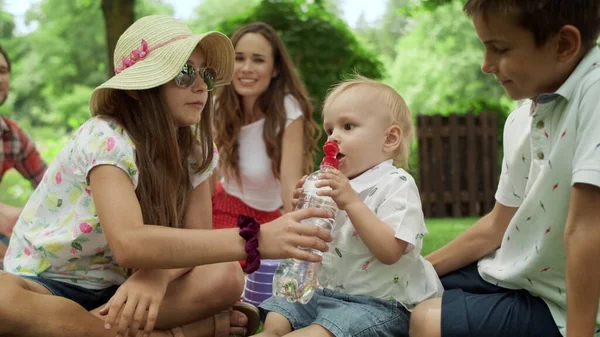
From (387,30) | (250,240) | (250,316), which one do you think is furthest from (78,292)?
(387,30)

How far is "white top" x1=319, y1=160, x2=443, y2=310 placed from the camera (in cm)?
260

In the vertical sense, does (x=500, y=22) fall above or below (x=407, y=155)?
above

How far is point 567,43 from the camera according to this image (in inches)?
83.7

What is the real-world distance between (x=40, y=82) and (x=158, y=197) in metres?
29.3

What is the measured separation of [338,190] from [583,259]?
87cm

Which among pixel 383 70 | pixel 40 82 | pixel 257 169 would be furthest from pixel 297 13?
pixel 40 82

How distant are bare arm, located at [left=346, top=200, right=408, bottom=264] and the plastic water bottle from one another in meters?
0.14

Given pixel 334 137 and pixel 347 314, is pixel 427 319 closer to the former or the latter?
pixel 347 314

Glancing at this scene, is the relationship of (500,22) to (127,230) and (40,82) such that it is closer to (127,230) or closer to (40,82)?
(127,230)

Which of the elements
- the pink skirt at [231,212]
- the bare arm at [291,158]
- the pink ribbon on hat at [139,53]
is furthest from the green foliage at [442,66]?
the pink ribbon on hat at [139,53]

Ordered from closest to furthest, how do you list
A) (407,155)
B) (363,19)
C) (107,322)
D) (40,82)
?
1. (107,322)
2. (407,155)
3. (40,82)
4. (363,19)

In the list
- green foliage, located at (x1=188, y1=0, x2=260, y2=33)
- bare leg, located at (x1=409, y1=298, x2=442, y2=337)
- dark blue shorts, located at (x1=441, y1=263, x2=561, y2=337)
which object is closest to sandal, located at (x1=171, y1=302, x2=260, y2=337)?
bare leg, located at (x1=409, y1=298, x2=442, y2=337)

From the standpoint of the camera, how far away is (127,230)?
2.39 m

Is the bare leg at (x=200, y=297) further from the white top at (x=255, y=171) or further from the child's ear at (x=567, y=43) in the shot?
the white top at (x=255, y=171)
